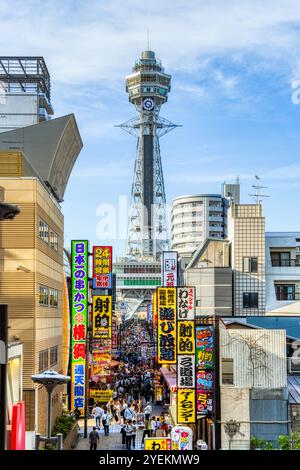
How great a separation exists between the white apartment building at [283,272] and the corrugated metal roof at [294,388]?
16.2 m

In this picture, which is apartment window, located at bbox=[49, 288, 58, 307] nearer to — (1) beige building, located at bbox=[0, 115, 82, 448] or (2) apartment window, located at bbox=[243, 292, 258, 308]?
(1) beige building, located at bbox=[0, 115, 82, 448]

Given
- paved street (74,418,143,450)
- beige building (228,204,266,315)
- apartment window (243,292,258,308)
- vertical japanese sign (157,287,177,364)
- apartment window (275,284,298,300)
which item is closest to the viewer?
paved street (74,418,143,450)

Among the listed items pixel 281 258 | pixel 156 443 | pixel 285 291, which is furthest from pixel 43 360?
pixel 281 258

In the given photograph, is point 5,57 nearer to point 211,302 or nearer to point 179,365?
point 211,302

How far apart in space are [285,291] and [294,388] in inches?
891

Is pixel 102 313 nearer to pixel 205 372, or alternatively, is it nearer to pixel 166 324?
pixel 166 324

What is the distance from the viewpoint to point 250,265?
5044 centimetres

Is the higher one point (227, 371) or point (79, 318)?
point (79, 318)

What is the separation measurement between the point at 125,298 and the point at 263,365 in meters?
172

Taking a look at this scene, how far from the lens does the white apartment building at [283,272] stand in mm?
50781

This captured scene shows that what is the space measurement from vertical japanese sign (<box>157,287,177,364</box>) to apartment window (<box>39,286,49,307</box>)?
16.3 feet

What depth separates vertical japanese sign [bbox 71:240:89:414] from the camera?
33844 mm

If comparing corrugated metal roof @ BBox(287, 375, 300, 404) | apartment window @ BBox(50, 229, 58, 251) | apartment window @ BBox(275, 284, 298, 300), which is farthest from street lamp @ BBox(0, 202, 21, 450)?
apartment window @ BBox(275, 284, 298, 300)
